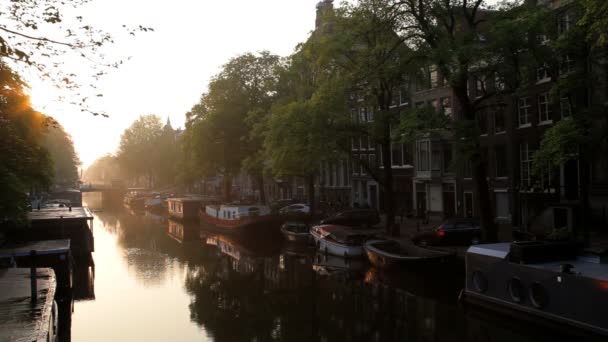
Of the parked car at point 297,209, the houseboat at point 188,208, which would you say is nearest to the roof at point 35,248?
the parked car at point 297,209

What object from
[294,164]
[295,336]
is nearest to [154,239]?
[294,164]

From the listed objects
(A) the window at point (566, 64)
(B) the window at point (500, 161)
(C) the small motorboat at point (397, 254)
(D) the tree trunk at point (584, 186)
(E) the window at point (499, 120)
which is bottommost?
(C) the small motorboat at point (397, 254)

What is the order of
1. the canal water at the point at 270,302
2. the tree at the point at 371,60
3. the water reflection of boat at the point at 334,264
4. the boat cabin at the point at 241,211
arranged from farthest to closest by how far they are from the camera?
the boat cabin at the point at 241,211, the water reflection of boat at the point at 334,264, the tree at the point at 371,60, the canal water at the point at 270,302

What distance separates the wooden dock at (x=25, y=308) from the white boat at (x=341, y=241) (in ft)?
52.6

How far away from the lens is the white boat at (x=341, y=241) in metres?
30.9

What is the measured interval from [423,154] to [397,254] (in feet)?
62.0

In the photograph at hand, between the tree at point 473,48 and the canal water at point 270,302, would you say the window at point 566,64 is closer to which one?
the tree at point 473,48

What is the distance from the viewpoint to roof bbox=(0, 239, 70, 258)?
23891 millimetres

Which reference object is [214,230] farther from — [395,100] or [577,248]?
[577,248]

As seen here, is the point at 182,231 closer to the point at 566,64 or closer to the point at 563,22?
the point at 566,64

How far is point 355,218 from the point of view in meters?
39.4

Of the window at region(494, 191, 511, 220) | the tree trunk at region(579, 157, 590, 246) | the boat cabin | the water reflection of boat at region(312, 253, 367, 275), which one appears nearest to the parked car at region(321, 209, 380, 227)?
the water reflection of boat at region(312, 253, 367, 275)

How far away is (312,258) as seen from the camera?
33.2 meters

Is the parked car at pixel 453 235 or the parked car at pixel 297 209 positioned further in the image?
the parked car at pixel 297 209
